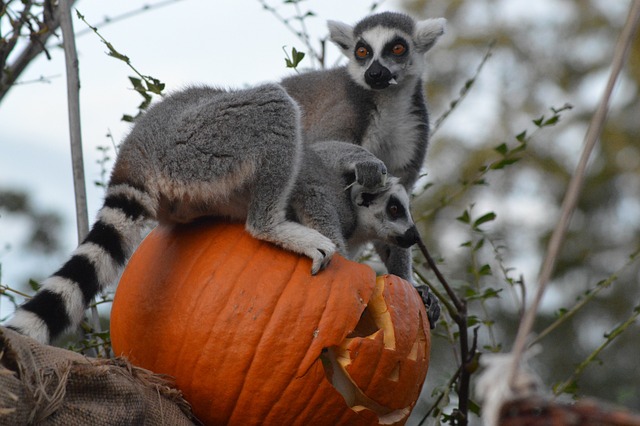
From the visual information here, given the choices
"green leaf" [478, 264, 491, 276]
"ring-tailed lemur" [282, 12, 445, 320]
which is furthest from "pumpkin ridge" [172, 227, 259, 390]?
"ring-tailed lemur" [282, 12, 445, 320]

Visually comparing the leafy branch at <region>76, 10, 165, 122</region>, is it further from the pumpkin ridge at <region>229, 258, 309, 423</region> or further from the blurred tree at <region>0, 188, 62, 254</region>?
the blurred tree at <region>0, 188, 62, 254</region>

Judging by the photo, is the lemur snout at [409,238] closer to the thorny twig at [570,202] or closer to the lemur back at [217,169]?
the lemur back at [217,169]

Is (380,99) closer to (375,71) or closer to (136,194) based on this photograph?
(375,71)

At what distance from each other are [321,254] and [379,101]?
1.81 metres

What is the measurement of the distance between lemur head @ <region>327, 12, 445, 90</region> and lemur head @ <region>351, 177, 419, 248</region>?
3.34 ft

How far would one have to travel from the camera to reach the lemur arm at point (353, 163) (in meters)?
3.73

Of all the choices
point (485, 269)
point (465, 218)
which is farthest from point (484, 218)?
point (485, 269)

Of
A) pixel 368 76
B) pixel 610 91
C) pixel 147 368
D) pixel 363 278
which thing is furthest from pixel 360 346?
pixel 368 76

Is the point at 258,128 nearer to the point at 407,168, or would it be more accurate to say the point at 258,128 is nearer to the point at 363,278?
the point at 363,278

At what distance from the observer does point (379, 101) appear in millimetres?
4645

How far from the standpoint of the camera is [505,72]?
62.8 ft

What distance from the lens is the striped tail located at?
246 centimetres

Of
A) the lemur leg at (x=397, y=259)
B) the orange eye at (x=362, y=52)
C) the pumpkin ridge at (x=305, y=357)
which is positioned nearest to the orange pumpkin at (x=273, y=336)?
the pumpkin ridge at (x=305, y=357)

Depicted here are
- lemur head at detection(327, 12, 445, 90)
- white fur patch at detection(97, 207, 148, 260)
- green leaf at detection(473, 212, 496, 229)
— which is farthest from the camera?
lemur head at detection(327, 12, 445, 90)
